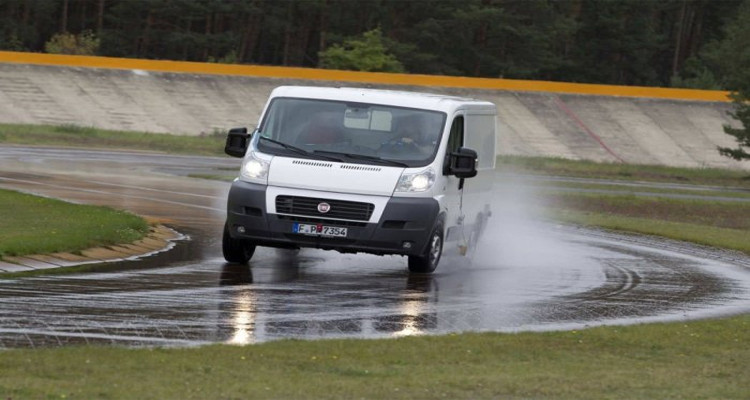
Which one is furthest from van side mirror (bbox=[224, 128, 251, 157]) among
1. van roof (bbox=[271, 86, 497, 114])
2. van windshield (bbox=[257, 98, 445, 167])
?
van roof (bbox=[271, 86, 497, 114])

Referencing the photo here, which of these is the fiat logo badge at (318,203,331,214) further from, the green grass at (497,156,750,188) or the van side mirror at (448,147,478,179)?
the green grass at (497,156,750,188)

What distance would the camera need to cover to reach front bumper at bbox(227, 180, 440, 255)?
16375mm

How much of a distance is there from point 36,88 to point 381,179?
47081 millimetres

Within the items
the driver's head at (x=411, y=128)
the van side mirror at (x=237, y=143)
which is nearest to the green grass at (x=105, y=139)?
the van side mirror at (x=237, y=143)

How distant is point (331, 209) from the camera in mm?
16406

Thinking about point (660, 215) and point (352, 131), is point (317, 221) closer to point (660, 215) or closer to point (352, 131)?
point (352, 131)

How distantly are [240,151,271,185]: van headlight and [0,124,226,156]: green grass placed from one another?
34.2 metres

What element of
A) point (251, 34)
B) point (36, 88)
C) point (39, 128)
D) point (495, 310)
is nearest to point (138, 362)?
point (495, 310)

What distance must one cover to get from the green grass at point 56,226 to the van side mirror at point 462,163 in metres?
4.19

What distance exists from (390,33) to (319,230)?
258ft

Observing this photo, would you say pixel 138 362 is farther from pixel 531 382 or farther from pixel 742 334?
pixel 742 334

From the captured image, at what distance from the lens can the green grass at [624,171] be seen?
5672 centimetres

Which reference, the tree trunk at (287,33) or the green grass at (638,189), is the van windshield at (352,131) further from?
the tree trunk at (287,33)

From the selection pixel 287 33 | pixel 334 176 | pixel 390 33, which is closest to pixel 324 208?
pixel 334 176
